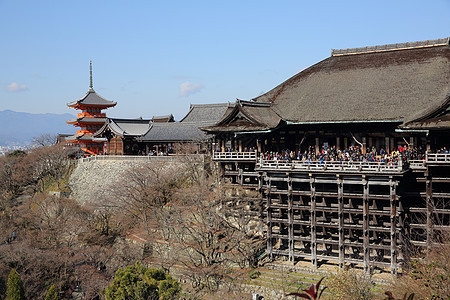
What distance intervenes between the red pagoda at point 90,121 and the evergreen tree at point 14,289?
103ft

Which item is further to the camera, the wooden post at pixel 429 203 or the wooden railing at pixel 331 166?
the wooden post at pixel 429 203

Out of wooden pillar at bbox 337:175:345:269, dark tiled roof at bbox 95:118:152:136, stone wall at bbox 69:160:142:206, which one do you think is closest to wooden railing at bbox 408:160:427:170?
wooden pillar at bbox 337:175:345:269

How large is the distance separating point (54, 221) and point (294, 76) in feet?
82.2

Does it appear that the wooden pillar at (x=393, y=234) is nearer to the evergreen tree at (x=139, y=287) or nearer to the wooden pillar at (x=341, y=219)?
the wooden pillar at (x=341, y=219)

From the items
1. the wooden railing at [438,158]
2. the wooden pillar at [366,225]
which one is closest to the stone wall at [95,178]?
the wooden pillar at [366,225]

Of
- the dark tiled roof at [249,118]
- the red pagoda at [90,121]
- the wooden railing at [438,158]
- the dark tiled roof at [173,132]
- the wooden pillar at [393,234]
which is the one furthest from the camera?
the red pagoda at [90,121]

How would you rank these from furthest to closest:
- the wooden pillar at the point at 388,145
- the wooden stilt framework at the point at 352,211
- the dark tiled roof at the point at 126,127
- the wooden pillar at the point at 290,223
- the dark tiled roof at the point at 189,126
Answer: the dark tiled roof at the point at 126,127
the dark tiled roof at the point at 189,126
the wooden pillar at the point at 290,223
the wooden pillar at the point at 388,145
the wooden stilt framework at the point at 352,211

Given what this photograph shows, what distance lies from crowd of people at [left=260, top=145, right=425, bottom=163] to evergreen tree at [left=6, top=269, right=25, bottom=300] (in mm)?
18715

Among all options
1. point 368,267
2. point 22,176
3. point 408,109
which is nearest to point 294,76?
point 408,109

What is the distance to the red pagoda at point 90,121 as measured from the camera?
63375mm

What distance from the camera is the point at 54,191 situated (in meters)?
53.2

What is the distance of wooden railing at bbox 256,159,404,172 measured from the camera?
29141mm

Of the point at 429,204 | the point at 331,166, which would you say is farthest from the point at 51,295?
the point at 429,204

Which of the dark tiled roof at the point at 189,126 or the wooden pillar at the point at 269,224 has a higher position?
the dark tiled roof at the point at 189,126
